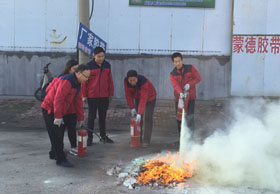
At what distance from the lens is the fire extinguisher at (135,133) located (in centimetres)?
581

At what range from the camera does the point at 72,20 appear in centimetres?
1086

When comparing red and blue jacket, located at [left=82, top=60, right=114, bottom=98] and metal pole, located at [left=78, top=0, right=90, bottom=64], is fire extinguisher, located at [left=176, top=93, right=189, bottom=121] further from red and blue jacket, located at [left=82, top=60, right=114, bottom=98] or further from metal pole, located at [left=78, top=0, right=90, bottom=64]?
metal pole, located at [left=78, top=0, right=90, bottom=64]

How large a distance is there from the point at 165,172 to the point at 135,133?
1718mm

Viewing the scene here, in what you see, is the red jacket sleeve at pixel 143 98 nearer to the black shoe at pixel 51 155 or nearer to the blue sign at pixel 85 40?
the black shoe at pixel 51 155

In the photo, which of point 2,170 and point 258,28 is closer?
point 2,170

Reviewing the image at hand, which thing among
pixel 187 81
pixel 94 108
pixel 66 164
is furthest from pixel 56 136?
pixel 187 81

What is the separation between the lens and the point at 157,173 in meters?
4.24

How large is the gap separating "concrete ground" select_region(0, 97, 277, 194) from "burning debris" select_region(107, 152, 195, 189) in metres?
0.11

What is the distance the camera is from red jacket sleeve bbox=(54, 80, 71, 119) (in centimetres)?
455

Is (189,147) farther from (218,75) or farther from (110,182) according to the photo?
(218,75)

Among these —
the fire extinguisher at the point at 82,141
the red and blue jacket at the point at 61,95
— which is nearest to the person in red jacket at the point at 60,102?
the red and blue jacket at the point at 61,95

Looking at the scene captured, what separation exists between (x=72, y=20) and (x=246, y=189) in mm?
8724

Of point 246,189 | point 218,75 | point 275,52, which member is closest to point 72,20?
point 218,75

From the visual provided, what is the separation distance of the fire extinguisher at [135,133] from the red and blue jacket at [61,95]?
1.30m
